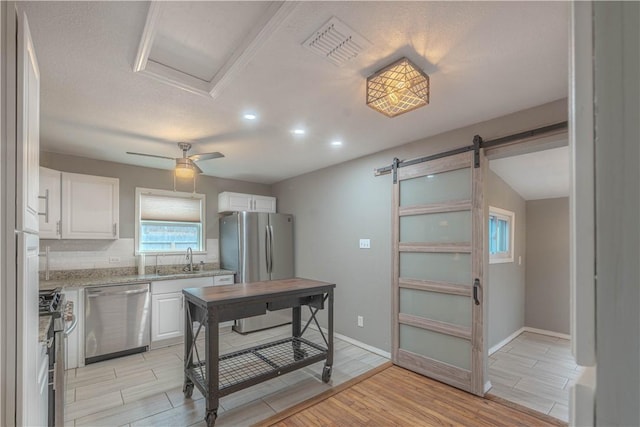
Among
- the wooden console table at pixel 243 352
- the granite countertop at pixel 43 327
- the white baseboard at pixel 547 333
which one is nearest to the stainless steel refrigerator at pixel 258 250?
the wooden console table at pixel 243 352

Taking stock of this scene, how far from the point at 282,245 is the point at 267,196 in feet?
3.70

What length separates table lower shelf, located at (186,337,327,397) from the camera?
8.15 feet

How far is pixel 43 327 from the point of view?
5.36 feet

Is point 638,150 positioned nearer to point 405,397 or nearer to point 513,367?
point 405,397

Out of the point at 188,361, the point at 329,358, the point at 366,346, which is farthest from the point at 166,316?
the point at 366,346

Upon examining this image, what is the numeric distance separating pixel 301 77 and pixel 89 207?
3372 mm

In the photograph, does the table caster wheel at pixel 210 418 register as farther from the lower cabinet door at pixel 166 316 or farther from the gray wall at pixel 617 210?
the gray wall at pixel 617 210

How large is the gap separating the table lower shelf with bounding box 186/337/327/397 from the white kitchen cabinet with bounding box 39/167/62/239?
2.32 metres

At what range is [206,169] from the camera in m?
4.52

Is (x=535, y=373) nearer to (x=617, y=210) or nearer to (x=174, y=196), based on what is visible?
(x=617, y=210)

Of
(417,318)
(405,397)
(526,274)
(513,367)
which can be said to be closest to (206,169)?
(417,318)

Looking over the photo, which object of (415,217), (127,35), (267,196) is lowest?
(415,217)

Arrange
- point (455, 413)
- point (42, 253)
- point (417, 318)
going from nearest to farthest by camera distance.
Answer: point (455, 413) → point (417, 318) → point (42, 253)

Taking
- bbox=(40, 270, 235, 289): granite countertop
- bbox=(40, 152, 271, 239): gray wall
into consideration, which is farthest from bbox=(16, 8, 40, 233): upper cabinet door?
bbox=(40, 152, 271, 239): gray wall
